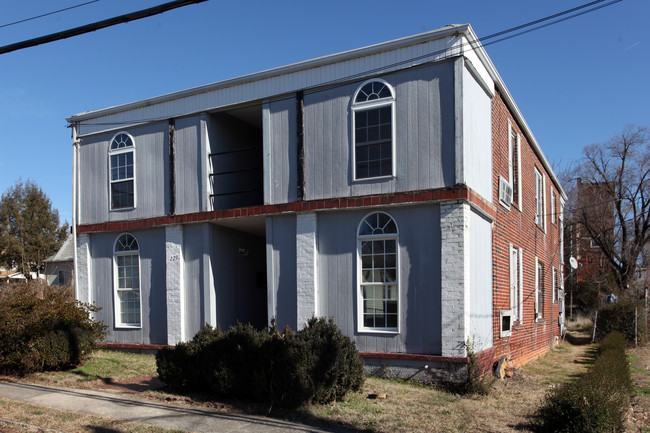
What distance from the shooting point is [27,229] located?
48062 mm

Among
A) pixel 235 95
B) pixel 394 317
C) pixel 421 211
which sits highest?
pixel 235 95

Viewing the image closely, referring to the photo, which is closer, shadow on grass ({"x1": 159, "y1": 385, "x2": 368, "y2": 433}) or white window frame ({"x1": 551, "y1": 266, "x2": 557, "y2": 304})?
shadow on grass ({"x1": 159, "y1": 385, "x2": 368, "y2": 433})

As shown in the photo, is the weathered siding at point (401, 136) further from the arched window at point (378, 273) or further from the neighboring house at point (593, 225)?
the neighboring house at point (593, 225)

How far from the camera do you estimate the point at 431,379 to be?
10859 millimetres

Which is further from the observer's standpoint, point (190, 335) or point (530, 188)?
point (530, 188)

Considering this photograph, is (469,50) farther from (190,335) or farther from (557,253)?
(557,253)

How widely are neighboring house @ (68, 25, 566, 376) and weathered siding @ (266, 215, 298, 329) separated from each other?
0.03 metres

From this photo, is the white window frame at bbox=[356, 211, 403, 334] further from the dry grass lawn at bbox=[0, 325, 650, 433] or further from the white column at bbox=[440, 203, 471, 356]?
the dry grass lawn at bbox=[0, 325, 650, 433]

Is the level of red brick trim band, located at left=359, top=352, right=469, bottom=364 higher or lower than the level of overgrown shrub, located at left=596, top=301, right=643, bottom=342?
higher

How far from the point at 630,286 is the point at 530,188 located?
24.2 m

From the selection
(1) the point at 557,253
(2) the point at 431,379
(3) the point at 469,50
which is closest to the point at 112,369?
(2) the point at 431,379

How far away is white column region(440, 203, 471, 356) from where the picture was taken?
423 inches

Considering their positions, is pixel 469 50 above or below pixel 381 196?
above

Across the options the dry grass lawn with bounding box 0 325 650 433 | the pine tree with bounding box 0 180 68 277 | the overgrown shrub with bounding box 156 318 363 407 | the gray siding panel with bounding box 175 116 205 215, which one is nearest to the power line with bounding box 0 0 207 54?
the overgrown shrub with bounding box 156 318 363 407
